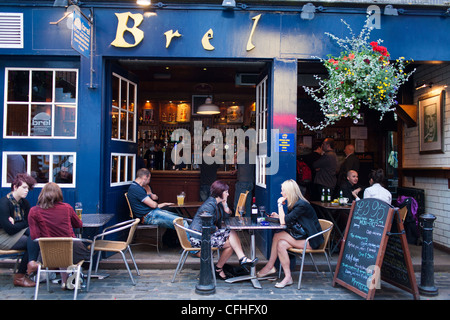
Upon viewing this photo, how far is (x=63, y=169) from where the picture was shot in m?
6.13

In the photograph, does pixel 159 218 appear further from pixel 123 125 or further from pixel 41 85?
pixel 41 85

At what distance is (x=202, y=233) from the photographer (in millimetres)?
4852

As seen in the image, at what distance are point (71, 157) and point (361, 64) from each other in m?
4.57

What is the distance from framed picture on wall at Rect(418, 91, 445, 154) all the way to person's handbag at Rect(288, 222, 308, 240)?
347 centimetres

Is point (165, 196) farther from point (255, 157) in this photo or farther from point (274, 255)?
point (274, 255)

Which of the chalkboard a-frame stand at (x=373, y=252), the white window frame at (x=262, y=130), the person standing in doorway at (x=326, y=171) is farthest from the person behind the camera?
the person standing in doorway at (x=326, y=171)

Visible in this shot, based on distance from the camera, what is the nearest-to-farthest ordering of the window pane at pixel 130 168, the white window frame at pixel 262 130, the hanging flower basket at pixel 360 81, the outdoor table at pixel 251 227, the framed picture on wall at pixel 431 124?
the outdoor table at pixel 251 227 < the hanging flower basket at pixel 360 81 < the white window frame at pixel 262 130 < the framed picture on wall at pixel 431 124 < the window pane at pixel 130 168

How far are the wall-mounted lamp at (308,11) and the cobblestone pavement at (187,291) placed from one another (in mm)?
3977

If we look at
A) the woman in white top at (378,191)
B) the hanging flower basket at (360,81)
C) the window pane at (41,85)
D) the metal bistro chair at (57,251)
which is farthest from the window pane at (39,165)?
the woman in white top at (378,191)

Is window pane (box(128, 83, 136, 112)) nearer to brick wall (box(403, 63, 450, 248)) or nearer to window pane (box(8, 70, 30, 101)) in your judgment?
window pane (box(8, 70, 30, 101))

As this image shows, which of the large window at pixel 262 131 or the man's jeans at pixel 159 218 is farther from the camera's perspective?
the large window at pixel 262 131

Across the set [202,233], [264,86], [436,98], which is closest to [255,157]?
[264,86]

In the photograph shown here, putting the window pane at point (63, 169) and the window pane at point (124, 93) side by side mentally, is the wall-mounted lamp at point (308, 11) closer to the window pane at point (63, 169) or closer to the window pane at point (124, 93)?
the window pane at point (124, 93)

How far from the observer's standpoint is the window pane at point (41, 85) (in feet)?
20.3
